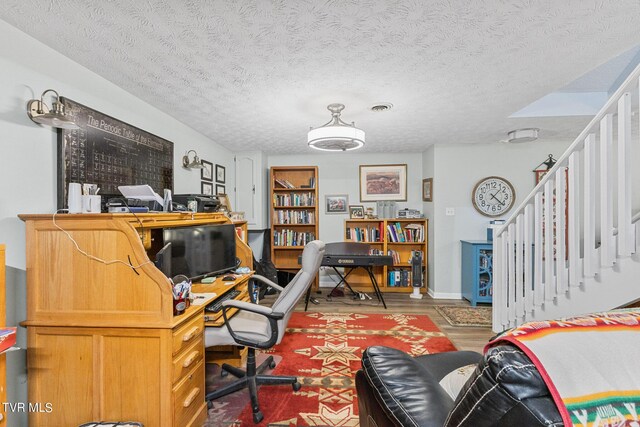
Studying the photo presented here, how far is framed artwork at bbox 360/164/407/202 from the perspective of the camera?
→ 4691 mm

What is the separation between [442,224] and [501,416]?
3.96 metres

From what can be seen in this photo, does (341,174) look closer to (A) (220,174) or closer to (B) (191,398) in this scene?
(A) (220,174)

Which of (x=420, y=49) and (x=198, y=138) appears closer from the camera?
(x=420, y=49)

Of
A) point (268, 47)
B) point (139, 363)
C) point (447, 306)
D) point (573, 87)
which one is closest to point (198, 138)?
point (268, 47)

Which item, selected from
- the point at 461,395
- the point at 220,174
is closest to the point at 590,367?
the point at 461,395

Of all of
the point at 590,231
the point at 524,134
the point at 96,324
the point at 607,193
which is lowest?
the point at 96,324

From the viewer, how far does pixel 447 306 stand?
12.5 feet

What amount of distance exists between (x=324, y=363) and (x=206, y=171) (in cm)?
258

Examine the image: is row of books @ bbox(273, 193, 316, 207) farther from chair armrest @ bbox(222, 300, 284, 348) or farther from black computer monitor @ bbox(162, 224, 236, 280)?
chair armrest @ bbox(222, 300, 284, 348)

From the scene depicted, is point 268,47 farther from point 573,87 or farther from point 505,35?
point 573,87

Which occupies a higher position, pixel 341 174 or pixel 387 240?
pixel 341 174

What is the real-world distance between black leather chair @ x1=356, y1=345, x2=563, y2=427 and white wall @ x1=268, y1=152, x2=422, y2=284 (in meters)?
3.56

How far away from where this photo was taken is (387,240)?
14.7 ft

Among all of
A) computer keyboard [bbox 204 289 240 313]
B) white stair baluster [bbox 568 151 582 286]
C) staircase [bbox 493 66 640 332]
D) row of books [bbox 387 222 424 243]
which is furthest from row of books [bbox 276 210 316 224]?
white stair baluster [bbox 568 151 582 286]
